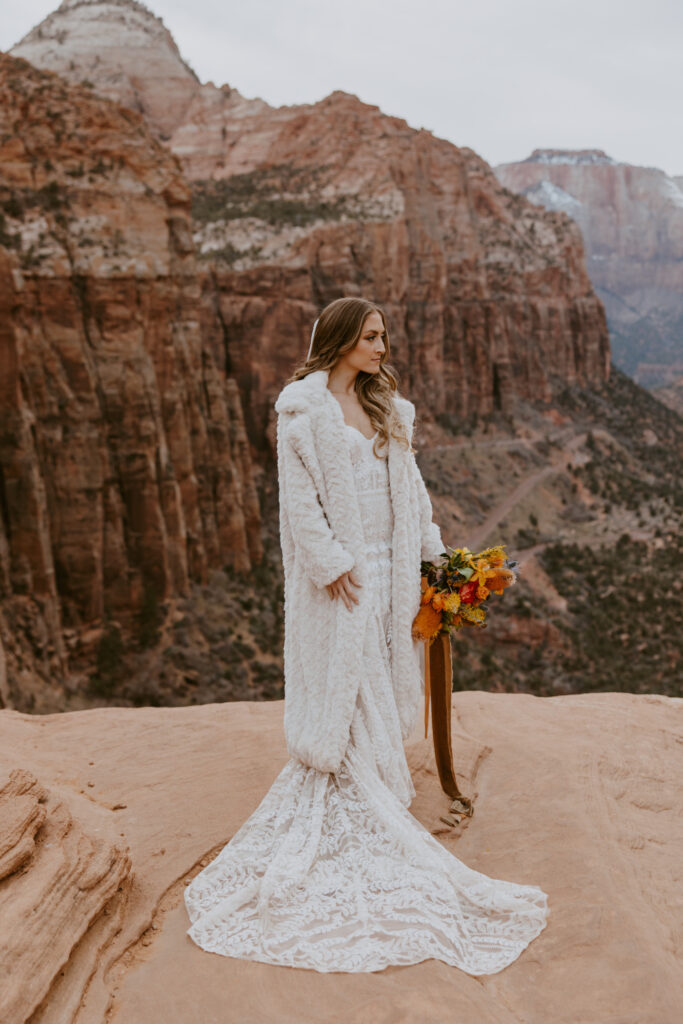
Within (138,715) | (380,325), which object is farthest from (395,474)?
(138,715)

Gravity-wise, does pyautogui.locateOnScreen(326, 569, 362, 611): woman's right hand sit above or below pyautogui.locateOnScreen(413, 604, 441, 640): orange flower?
above

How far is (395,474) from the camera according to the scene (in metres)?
5.31

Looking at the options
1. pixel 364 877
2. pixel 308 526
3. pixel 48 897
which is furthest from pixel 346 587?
pixel 48 897

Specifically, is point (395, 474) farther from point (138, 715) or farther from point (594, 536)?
point (594, 536)

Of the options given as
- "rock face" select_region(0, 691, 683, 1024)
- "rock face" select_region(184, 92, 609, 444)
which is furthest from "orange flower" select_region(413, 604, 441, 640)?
"rock face" select_region(184, 92, 609, 444)

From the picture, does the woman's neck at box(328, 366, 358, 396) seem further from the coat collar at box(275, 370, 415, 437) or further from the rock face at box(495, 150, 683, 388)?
the rock face at box(495, 150, 683, 388)

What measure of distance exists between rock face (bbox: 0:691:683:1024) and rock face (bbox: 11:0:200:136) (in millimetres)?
85184

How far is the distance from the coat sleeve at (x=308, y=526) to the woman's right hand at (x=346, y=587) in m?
0.06

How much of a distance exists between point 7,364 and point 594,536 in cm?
3596

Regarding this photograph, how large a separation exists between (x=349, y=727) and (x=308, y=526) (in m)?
1.16

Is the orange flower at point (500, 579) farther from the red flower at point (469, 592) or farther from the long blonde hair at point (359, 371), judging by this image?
the long blonde hair at point (359, 371)

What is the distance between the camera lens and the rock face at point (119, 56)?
83562 mm

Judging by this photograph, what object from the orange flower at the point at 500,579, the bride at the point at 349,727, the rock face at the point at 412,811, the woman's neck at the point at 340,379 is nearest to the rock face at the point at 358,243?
the rock face at the point at 412,811

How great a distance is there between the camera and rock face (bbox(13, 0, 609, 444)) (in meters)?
42.6
